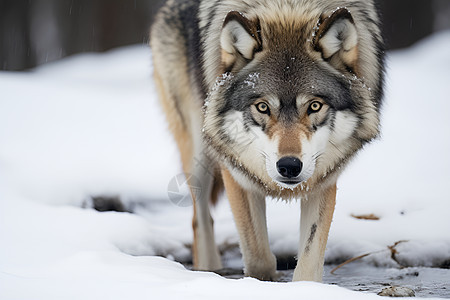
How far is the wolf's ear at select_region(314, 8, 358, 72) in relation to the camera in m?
2.75

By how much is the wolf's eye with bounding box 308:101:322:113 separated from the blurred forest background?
1119 cm

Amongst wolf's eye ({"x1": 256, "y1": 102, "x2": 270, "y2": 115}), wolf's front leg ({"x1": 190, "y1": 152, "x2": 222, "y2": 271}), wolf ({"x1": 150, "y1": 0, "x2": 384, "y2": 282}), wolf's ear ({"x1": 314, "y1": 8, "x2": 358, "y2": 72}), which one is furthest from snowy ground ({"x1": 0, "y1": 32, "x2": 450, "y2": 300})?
Result: wolf's ear ({"x1": 314, "y1": 8, "x2": 358, "y2": 72})

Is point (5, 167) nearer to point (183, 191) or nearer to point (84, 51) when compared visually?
point (183, 191)

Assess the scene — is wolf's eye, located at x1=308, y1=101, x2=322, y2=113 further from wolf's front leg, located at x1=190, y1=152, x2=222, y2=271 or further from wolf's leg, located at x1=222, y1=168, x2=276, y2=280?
wolf's front leg, located at x1=190, y1=152, x2=222, y2=271

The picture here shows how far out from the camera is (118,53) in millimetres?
11859

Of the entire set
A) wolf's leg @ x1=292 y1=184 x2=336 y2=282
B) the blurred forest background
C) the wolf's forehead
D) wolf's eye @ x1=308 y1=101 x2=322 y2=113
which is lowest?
wolf's leg @ x1=292 y1=184 x2=336 y2=282

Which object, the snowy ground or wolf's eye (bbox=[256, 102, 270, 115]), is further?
wolf's eye (bbox=[256, 102, 270, 115])

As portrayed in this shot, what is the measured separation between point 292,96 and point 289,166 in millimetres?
410

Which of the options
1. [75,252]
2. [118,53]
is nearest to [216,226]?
[75,252]

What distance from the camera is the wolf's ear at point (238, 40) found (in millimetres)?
2838

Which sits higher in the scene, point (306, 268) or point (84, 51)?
point (84, 51)

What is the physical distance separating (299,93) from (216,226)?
2.11 m

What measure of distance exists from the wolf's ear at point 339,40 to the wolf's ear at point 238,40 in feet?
1.07

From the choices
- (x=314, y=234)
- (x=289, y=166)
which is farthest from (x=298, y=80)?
(x=314, y=234)
